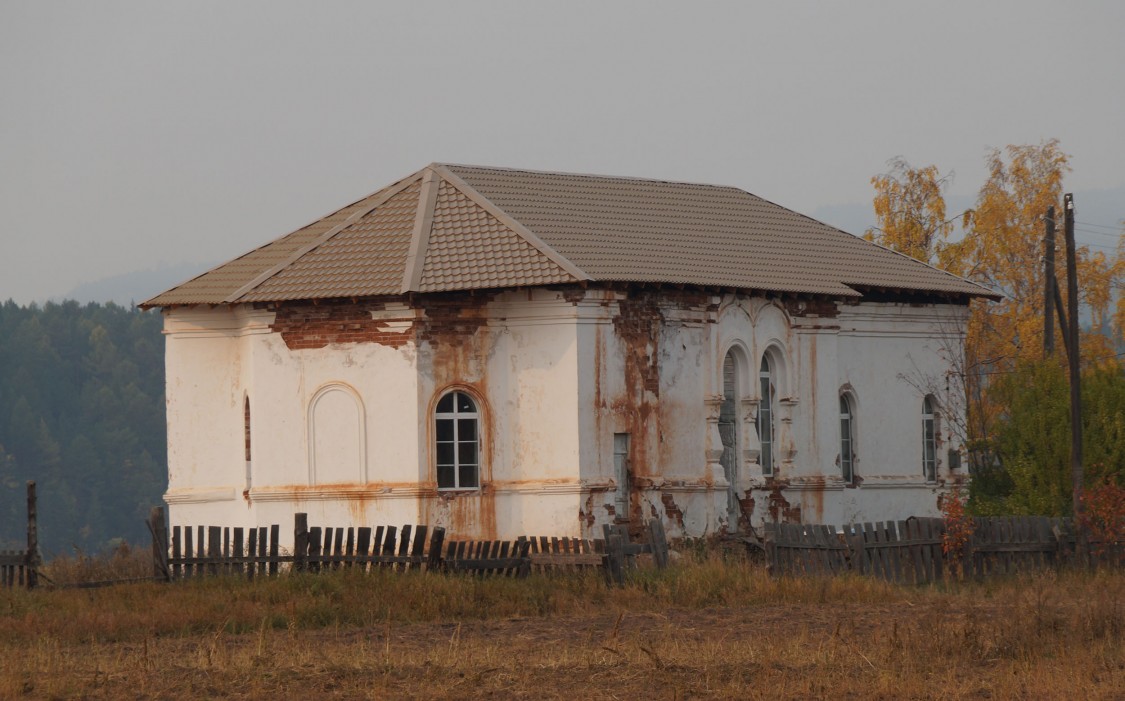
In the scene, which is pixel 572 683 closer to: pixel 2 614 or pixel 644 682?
pixel 644 682

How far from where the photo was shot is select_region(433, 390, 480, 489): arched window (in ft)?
91.9

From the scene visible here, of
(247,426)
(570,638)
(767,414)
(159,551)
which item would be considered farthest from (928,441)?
(570,638)

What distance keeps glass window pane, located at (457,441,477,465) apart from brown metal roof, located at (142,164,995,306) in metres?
2.52

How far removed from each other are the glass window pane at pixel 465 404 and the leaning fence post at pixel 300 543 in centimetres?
533

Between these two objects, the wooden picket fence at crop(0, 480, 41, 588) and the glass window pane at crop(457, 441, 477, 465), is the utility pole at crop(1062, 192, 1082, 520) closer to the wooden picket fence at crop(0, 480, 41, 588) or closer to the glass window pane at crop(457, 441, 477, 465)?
the glass window pane at crop(457, 441, 477, 465)

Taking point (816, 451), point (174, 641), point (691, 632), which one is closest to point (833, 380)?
point (816, 451)

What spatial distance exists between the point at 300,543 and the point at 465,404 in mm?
5659

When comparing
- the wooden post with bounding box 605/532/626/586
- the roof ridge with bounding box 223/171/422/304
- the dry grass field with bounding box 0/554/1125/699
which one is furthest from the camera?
the roof ridge with bounding box 223/171/422/304

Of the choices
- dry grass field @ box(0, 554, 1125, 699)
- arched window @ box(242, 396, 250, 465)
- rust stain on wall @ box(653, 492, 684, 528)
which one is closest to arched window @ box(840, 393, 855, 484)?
rust stain on wall @ box(653, 492, 684, 528)

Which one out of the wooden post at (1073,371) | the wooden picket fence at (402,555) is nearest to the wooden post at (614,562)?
the wooden picket fence at (402,555)

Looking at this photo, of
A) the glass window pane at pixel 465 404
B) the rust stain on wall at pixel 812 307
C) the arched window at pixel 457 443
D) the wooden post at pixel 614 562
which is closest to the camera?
the wooden post at pixel 614 562

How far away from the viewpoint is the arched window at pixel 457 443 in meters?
28.0

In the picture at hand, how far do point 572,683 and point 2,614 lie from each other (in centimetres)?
838

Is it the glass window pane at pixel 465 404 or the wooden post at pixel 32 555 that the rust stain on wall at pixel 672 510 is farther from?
the wooden post at pixel 32 555
